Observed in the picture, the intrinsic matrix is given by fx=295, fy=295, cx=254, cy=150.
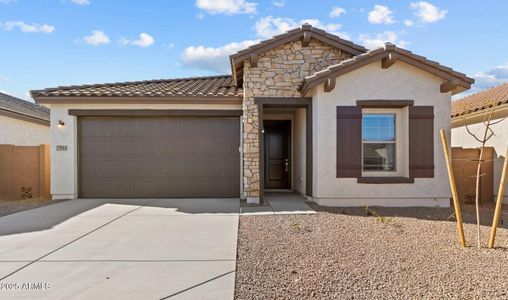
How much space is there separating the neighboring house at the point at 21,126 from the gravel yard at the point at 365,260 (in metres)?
12.5

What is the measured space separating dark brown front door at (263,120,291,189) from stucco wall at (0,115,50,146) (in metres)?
11.4

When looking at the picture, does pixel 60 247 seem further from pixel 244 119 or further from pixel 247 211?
pixel 244 119

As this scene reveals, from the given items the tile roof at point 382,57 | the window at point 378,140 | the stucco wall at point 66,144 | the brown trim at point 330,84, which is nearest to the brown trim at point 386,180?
the window at point 378,140

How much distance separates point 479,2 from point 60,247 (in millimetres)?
12860

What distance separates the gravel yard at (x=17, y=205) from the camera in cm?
796

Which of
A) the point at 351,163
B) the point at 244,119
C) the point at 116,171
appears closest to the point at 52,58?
the point at 116,171

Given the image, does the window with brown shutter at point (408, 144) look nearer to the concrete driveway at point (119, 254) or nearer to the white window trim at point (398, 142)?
the white window trim at point (398, 142)

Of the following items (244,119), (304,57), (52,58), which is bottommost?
(244,119)

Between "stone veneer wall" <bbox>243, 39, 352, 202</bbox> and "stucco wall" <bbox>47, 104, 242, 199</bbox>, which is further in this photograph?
"stucco wall" <bbox>47, 104, 242, 199</bbox>

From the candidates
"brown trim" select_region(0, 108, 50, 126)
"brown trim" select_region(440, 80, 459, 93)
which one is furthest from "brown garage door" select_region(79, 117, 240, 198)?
"brown trim" select_region(440, 80, 459, 93)

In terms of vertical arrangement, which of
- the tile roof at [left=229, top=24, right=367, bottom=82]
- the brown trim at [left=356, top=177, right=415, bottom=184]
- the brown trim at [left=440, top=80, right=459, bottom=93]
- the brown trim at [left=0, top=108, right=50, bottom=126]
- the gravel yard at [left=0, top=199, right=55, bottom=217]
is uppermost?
the tile roof at [left=229, top=24, right=367, bottom=82]

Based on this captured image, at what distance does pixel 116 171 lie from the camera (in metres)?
9.79

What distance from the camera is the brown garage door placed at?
385 inches

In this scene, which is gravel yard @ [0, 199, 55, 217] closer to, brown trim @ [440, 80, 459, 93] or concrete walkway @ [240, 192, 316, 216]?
concrete walkway @ [240, 192, 316, 216]
